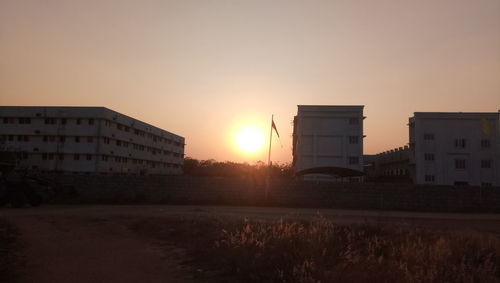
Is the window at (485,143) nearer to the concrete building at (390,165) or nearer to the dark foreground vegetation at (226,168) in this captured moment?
the concrete building at (390,165)

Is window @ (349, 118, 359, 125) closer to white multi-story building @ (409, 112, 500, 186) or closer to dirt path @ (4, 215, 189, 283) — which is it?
white multi-story building @ (409, 112, 500, 186)

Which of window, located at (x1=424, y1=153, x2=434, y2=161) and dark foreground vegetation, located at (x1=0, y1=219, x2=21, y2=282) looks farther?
window, located at (x1=424, y1=153, x2=434, y2=161)

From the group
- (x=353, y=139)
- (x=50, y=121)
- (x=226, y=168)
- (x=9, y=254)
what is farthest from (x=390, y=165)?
(x=9, y=254)

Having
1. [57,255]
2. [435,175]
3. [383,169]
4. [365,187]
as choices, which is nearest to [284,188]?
[365,187]

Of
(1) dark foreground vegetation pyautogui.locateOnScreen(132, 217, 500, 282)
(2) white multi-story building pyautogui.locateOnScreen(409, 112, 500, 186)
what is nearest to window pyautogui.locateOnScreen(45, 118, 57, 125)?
(2) white multi-story building pyautogui.locateOnScreen(409, 112, 500, 186)

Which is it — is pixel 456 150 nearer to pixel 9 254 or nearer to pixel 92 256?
pixel 92 256

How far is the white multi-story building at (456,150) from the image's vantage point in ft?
170

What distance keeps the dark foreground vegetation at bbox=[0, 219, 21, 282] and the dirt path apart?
204 millimetres

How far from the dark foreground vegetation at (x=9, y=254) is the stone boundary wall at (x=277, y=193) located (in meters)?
14.7

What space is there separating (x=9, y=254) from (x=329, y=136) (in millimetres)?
42653

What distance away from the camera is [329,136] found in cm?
4962

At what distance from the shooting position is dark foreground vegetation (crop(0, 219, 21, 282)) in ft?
24.6

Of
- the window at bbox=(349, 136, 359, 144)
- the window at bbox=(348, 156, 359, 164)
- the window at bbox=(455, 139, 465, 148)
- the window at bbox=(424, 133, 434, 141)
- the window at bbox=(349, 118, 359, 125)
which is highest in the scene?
the window at bbox=(349, 118, 359, 125)

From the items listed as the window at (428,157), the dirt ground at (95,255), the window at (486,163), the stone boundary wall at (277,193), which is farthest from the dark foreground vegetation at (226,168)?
the dirt ground at (95,255)
